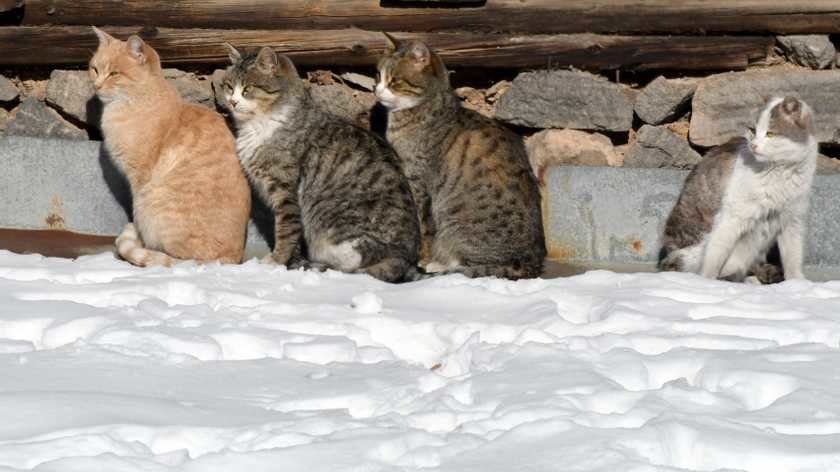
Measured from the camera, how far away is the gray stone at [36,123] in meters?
7.20

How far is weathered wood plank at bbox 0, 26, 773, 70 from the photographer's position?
21.2 feet

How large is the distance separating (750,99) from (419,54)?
5.88ft

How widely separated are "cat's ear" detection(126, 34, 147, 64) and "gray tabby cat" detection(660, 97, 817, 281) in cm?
292

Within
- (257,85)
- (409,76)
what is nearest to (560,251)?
(409,76)

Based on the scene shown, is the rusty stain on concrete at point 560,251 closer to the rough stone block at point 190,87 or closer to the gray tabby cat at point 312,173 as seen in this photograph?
the gray tabby cat at point 312,173

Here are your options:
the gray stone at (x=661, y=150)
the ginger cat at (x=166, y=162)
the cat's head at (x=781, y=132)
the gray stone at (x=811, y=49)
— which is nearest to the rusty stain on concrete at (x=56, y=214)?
the ginger cat at (x=166, y=162)

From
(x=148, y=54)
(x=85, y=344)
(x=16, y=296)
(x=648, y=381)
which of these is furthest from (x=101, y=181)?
(x=648, y=381)

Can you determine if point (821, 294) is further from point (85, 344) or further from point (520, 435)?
point (85, 344)

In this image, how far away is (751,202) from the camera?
18.6 feet

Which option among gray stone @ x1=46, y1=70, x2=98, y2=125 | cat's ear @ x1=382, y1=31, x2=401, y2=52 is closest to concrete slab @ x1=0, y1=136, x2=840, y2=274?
gray stone @ x1=46, y1=70, x2=98, y2=125

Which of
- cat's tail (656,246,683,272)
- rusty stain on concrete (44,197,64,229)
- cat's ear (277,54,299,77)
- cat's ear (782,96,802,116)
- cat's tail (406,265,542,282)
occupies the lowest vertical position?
rusty stain on concrete (44,197,64,229)

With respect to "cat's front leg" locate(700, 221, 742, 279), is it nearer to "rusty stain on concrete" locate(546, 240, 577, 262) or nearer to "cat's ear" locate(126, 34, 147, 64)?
"rusty stain on concrete" locate(546, 240, 577, 262)

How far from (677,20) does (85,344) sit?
372 cm

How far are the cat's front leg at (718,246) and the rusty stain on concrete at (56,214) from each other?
3.67 metres
